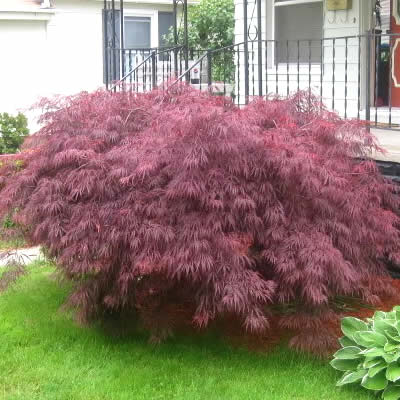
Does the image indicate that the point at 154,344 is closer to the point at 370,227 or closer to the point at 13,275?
the point at 13,275

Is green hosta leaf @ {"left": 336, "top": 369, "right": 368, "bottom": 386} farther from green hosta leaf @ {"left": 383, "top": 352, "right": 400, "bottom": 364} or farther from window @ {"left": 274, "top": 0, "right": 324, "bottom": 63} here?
window @ {"left": 274, "top": 0, "right": 324, "bottom": 63}

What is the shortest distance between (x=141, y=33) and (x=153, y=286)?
548 inches

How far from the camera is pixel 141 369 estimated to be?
485 centimetres

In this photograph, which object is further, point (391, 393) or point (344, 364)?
point (344, 364)

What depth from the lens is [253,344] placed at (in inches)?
208

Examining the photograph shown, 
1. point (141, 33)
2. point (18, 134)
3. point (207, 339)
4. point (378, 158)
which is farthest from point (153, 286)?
point (141, 33)

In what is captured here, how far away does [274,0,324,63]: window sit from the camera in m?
10.1

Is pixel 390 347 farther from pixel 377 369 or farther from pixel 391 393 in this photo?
pixel 391 393

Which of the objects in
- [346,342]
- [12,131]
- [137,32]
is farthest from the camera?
[137,32]

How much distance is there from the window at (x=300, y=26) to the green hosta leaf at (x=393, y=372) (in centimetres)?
640

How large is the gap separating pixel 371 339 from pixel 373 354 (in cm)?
16

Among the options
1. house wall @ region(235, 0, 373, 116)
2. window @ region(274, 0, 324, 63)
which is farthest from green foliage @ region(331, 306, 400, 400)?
window @ region(274, 0, 324, 63)

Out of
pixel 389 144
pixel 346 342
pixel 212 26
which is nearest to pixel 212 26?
pixel 212 26

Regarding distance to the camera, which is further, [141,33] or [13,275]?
[141,33]
